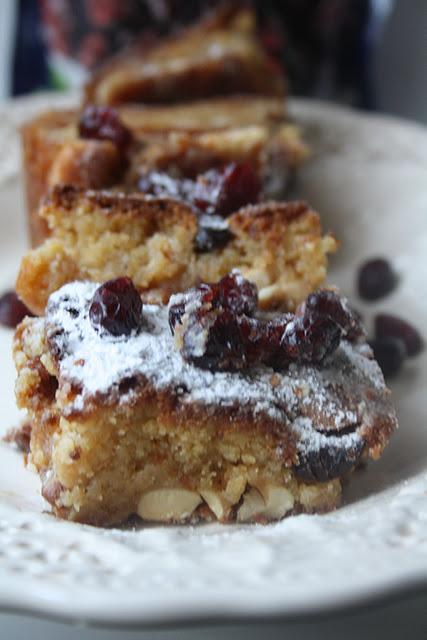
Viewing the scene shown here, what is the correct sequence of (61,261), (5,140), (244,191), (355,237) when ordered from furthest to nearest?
(5,140), (355,237), (244,191), (61,261)

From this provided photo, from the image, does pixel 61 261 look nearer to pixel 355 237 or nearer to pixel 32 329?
pixel 32 329

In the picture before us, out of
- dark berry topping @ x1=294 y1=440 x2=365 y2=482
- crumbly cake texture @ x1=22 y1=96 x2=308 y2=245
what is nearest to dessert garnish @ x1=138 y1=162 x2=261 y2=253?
crumbly cake texture @ x1=22 y1=96 x2=308 y2=245

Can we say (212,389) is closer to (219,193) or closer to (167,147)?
(219,193)

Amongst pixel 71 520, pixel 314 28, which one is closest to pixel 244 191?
pixel 71 520

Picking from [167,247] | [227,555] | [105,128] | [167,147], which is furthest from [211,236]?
[227,555]

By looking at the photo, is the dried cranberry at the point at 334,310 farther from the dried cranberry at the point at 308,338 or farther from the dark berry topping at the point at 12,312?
the dark berry topping at the point at 12,312
